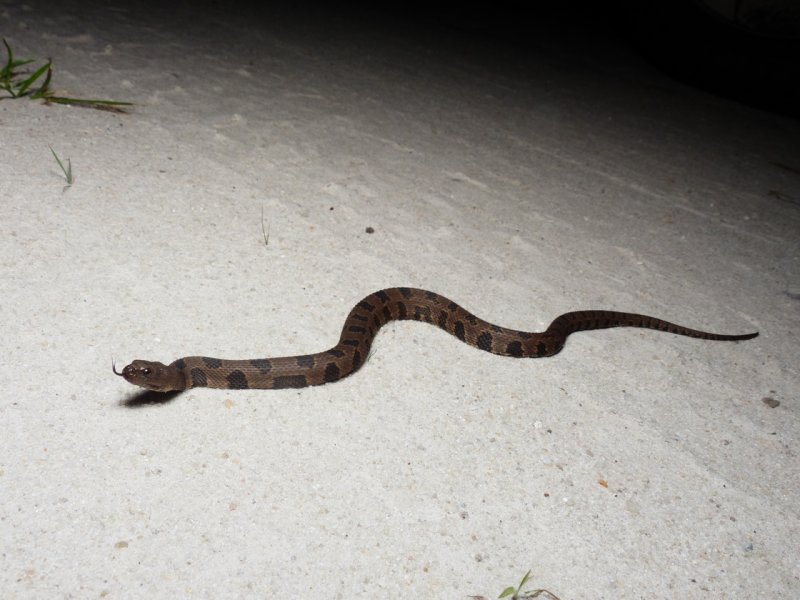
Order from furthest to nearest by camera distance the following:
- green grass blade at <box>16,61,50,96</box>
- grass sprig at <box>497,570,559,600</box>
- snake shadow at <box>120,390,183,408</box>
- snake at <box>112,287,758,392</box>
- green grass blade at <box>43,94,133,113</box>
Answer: green grass blade at <box>43,94,133,113</box>
green grass blade at <box>16,61,50,96</box>
snake at <box>112,287,758,392</box>
snake shadow at <box>120,390,183,408</box>
grass sprig at <box>497,570,559,600</box>

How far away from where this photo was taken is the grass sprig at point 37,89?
5516 mm

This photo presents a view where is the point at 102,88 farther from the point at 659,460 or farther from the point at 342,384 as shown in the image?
the point at 659,460

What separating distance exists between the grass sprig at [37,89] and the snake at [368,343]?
347cm

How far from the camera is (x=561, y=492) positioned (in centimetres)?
317

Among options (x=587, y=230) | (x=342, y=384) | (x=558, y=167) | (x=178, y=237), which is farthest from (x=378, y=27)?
(x=342, y=384)

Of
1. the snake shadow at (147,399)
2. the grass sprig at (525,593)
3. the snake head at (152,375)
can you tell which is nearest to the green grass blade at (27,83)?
the snake head at (152,375)

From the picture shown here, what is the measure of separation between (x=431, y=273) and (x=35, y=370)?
266 centimetres

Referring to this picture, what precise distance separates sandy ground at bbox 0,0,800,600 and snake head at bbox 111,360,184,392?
125mm

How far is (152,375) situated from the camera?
3.14m

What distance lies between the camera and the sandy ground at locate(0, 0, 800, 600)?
2.75 metres

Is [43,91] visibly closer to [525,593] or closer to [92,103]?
[92,103]

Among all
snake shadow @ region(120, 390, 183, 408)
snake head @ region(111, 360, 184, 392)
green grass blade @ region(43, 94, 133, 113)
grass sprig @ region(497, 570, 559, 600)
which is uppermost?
green grass blade @ region(43, 94, 133, 113)

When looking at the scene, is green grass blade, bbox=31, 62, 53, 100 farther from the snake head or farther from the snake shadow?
the snake shadow

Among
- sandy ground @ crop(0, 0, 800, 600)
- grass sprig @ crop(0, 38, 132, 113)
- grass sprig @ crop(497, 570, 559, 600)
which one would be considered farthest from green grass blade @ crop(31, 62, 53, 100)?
grass sprig @ crop(497, 570, 559, 600)
